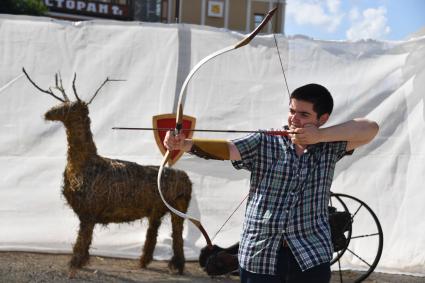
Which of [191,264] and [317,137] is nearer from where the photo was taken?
[317,137]

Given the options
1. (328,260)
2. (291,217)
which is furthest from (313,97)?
(328,260)

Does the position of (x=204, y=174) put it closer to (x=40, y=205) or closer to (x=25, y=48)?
(x=40, y=205)

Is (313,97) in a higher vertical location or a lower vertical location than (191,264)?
higher

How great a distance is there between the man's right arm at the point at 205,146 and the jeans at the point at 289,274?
0.42 m

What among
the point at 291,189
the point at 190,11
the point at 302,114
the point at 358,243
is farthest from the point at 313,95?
the point at 190,11

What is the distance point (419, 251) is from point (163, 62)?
269 centimetres

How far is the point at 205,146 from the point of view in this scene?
259 centimetres

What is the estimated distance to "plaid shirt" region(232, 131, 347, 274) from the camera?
242 cm

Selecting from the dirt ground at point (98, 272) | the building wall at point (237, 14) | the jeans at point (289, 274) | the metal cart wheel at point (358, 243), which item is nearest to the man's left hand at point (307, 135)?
the jeans at point (289, 274)

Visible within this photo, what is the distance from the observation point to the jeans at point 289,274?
2.41m

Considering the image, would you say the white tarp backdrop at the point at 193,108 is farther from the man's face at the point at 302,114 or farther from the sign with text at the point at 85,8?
the sign with text at the point at 85,8

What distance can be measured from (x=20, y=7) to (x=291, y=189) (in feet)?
77.6

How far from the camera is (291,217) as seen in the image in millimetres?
2443

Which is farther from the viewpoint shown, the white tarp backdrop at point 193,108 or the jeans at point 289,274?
the white tarp backdrop at point 193,108
